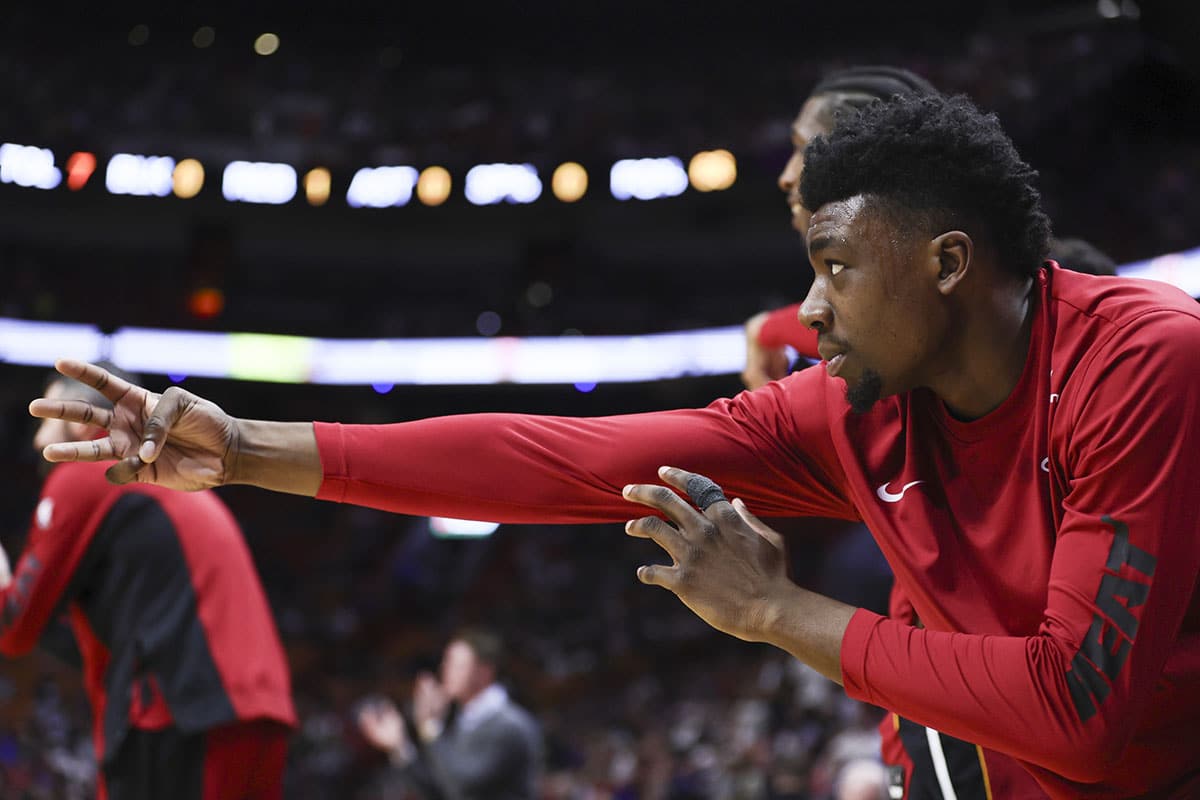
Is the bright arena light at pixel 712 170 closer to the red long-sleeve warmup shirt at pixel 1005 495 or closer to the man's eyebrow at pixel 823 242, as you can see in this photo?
the red long-sleeve warmup shirt at pixel 1005 495

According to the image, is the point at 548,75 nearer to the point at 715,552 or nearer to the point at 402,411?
the point at 402,411

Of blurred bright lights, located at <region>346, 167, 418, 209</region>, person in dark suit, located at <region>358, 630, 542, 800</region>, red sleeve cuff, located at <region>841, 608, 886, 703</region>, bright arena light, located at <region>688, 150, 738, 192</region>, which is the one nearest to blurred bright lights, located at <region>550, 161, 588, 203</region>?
bright arena light, located at <region>688, 150, 738, 192</region>

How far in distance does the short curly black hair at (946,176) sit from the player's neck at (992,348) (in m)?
0.06

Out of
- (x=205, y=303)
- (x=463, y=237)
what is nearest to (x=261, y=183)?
(x=205, y=303)

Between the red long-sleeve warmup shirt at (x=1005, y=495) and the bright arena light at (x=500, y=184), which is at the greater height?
the bright arena light at (x=500, y=184)

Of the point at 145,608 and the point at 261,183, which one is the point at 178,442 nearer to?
the point at 145,608

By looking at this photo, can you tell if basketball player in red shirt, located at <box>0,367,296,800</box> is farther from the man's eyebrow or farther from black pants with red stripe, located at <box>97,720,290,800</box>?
the man's eyebrow

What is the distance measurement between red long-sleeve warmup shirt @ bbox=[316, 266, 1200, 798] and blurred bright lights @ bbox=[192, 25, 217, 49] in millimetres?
17038

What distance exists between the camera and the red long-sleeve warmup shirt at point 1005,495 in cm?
147

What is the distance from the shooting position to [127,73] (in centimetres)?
1634

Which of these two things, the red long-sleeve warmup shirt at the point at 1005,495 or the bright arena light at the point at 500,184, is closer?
the red long-sleeve warmup shirt at the point at 1005,495

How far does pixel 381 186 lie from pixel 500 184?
1.50 m

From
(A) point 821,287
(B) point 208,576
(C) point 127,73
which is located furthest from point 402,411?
(A) point 821,287

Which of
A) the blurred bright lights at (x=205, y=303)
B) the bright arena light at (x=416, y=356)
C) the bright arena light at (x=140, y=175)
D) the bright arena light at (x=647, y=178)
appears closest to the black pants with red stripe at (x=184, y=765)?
the bright arena light at (x=416, y=356)
